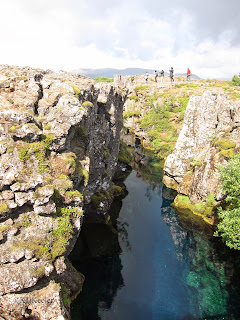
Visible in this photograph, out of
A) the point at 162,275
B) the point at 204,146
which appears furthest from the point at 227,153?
the point at 162,275

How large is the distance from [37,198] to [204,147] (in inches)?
1511

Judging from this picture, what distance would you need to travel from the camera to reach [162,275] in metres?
30.1

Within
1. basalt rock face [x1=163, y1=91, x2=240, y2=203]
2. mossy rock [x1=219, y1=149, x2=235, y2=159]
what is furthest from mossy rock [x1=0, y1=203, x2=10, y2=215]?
mossy rock [x1=219, y1=149, x2=235, y2=159]

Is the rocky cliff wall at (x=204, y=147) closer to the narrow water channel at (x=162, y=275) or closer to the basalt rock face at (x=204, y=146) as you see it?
the basalt rock face at (x=204, y=146)

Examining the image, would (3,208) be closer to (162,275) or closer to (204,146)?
(162,275)

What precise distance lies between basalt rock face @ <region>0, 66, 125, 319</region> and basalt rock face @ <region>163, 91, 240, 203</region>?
24153 millimetres

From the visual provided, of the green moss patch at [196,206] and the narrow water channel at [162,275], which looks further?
the green moss patch at [196,206]

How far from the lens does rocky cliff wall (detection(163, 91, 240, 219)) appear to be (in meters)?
40.0

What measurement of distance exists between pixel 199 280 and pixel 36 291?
66.7ft

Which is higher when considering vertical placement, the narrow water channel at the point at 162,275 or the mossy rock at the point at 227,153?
the mossy rock at the point at 227,153

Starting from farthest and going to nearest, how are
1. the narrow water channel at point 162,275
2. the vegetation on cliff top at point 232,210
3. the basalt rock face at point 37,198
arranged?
the vegetation on cliff top at point 232,210 < the narrow water channel at point 162,275 < the basalt rock face at point 37,198

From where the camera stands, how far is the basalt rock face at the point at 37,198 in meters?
15.9

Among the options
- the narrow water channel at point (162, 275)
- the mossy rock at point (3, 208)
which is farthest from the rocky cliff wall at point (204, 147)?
the mossy rock at point (3, 208)

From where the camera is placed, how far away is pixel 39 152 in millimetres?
19375
